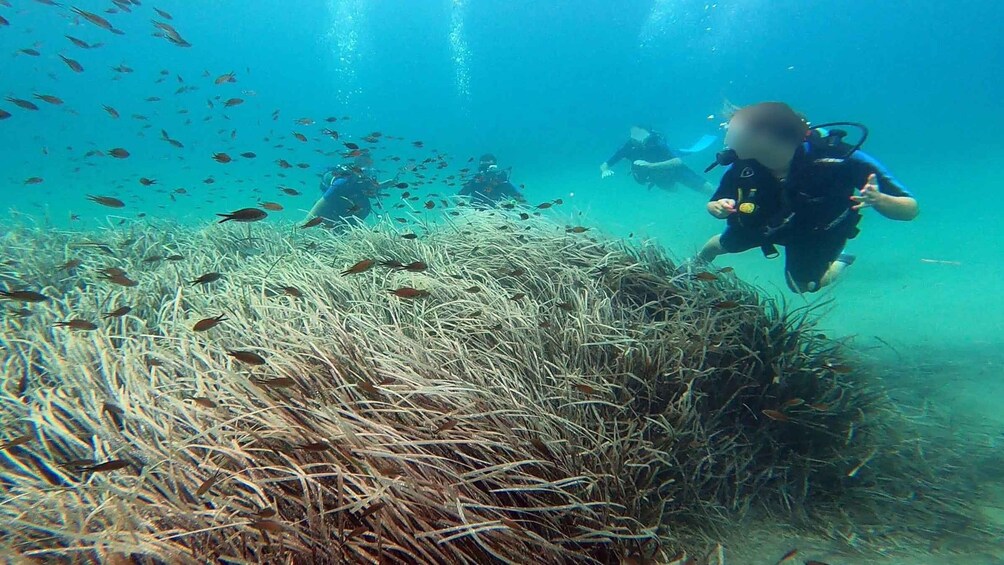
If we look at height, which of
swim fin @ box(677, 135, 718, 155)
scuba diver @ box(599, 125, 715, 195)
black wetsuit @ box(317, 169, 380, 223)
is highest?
swim fin @ box(677, 135, 718, 155)

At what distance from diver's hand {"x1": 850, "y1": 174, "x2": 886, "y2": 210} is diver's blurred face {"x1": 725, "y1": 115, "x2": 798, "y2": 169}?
0.69 metres

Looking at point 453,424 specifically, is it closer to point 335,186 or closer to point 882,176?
point 882,176

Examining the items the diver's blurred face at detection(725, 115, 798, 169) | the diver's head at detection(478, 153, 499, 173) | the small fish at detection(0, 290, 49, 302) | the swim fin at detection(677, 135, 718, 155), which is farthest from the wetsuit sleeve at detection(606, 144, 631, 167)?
the small fish at detection(0, 290, 49, 302)

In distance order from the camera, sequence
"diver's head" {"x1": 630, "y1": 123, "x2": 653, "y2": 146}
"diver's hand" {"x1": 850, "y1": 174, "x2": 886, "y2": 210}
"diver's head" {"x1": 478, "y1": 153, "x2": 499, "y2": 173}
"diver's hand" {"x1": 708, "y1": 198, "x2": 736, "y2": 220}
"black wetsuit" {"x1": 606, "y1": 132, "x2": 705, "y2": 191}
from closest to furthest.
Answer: "diver's hand" {"x1": 850, "y1": 174, "x2": 886, "y2": 210} → "diver's hand" {"x1": 708, "y1": 198, "x2": 736, "y2": 220} → "diver's head" {"x1": 478, "y1": 153, "x2": 499, "y2": 173} → "black wetsuit" {"x1": 606, "y1": 132, "x2": 705, "y2": 191} → "diver's head" {"x1": 630, "y1": 123, "x2": 653, "y2": 146}

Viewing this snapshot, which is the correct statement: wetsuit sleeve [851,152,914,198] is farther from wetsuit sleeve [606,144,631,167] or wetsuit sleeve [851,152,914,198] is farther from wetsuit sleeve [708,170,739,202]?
wetsuit sleeve [606,144,631,167]

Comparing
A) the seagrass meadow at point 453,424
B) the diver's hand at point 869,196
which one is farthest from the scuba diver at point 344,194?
the diver's hand at point 869,196

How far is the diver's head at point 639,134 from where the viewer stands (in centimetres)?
1623

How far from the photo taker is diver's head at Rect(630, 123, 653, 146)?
16.2 meters

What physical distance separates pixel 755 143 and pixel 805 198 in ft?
2.95

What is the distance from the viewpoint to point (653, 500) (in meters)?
2.32

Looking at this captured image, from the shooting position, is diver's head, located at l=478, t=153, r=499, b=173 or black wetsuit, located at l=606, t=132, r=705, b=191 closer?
diver's head, located at l=478, t=153, r=499, b=173

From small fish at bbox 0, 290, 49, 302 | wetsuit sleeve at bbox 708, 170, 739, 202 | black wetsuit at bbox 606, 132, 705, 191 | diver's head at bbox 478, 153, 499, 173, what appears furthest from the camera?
black wetsuit at bbox 606, 132, 705, 191

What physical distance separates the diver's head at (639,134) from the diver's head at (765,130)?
12.8m

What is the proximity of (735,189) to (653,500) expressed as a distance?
3.80 metres
